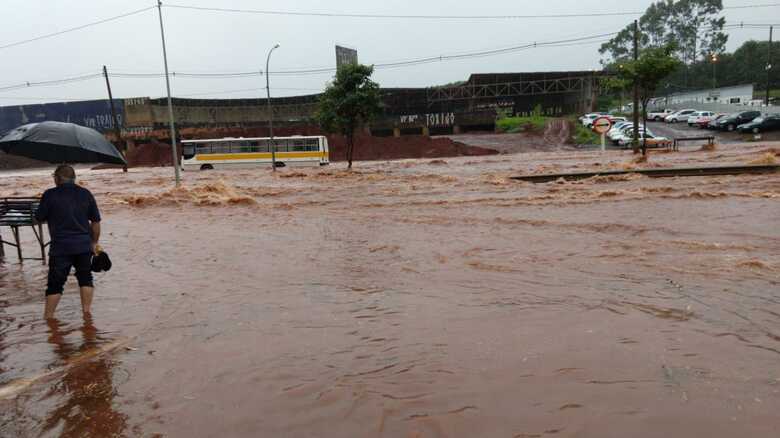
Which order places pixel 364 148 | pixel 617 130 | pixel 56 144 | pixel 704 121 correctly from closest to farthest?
pixel 56 144 → pixel 617 130 → pixel 704 121 → pixel 364 148

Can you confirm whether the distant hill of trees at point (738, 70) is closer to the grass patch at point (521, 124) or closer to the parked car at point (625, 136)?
the grass patch at point (521, 124)

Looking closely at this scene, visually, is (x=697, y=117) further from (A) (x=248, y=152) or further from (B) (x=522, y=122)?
(A) (x=248, y=152)

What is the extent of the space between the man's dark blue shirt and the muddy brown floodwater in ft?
2.73

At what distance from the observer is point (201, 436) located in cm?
336

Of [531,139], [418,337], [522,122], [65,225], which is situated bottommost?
[418,337]

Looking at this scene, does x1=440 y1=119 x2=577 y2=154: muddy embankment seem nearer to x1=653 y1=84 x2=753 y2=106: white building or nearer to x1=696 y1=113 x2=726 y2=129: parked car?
x1=696 y1=113 x2=726 y2=129: parked car

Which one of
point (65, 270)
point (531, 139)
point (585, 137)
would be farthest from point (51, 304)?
point (531, 139)

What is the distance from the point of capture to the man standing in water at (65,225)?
5.64 m

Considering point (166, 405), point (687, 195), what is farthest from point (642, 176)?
point (166, 405)

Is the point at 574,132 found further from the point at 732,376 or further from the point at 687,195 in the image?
the point at 732,376

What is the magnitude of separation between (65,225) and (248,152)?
36519 millimetres

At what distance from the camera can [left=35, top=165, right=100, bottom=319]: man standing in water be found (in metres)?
5.64

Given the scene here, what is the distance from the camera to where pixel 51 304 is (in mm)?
5910

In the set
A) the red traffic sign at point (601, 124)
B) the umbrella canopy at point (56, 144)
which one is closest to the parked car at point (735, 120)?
the red traffic sign at point (601, 124)
